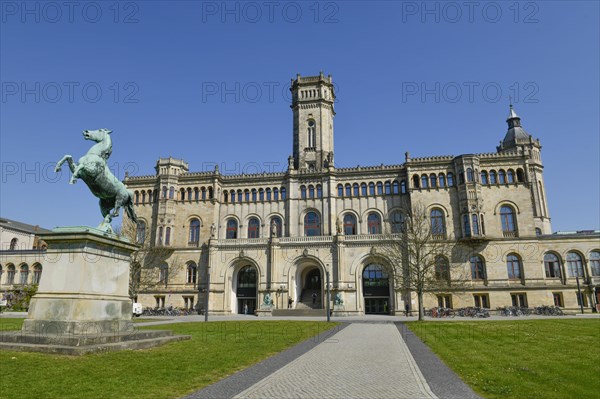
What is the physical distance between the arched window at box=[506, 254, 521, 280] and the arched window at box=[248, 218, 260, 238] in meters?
32.2

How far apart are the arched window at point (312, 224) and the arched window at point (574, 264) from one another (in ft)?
99.3

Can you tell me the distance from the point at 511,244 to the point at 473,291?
741cm

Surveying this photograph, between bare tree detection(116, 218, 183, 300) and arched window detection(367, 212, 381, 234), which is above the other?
arched window detection(367, 212, 381, 234)

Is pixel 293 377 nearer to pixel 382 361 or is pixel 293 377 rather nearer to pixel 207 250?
pixel 382 361

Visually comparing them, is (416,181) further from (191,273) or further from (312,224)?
(191,273)

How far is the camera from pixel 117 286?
50.9ft

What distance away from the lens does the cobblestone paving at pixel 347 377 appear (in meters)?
8.93

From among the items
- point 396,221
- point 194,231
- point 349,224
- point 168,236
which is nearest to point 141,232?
point 168,236

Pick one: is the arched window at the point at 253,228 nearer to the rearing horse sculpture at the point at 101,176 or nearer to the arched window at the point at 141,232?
the arched window at the point at 141,232

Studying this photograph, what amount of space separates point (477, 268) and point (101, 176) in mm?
44293

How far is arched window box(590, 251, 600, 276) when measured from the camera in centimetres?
4638

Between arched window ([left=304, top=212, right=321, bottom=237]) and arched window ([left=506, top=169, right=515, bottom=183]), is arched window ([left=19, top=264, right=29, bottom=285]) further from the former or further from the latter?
arched window ([left=506, top=169, right=515, bottom=183])

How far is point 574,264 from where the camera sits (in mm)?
46906

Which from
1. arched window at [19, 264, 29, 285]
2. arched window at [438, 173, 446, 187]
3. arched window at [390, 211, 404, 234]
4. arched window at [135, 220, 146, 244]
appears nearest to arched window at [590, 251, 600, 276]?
arched window at [438, 173, 446, 187]
